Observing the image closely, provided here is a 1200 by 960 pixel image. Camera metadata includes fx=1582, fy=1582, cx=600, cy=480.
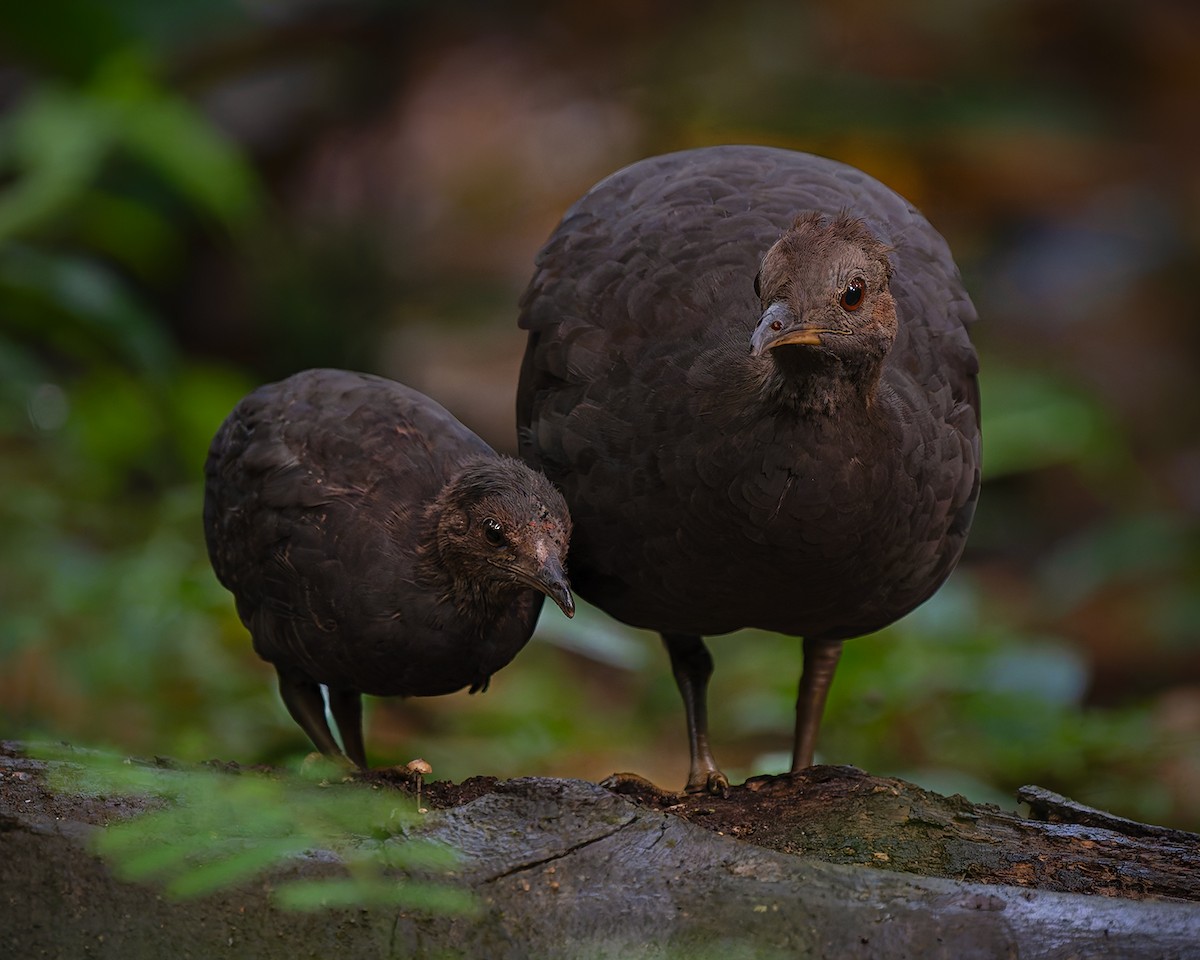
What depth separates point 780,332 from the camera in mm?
4312

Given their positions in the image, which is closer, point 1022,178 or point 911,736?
point 911,736

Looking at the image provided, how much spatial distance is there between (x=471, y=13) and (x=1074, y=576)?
399 inches

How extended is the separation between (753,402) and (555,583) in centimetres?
84

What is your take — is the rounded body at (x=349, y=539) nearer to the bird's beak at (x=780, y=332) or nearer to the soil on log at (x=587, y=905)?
the soil on log at (x=587, y=905)

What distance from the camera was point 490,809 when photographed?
13.2 feet

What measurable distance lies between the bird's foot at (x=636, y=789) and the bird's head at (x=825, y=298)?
1.48 metres

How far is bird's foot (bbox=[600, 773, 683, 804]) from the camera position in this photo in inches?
199

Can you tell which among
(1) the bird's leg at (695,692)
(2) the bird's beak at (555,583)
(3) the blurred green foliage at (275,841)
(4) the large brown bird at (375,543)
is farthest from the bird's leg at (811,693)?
(3) the blurred green foliage at (275,841)

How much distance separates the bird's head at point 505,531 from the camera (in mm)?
4973

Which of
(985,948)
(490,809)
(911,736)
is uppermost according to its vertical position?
(911,736)

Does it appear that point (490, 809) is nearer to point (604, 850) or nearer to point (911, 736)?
point (604, 850)

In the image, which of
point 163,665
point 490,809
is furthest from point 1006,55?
point 490,809

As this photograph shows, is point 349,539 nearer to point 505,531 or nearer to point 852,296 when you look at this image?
point 505,531

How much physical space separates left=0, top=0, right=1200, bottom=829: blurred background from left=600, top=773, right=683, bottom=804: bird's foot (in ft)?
4.60
